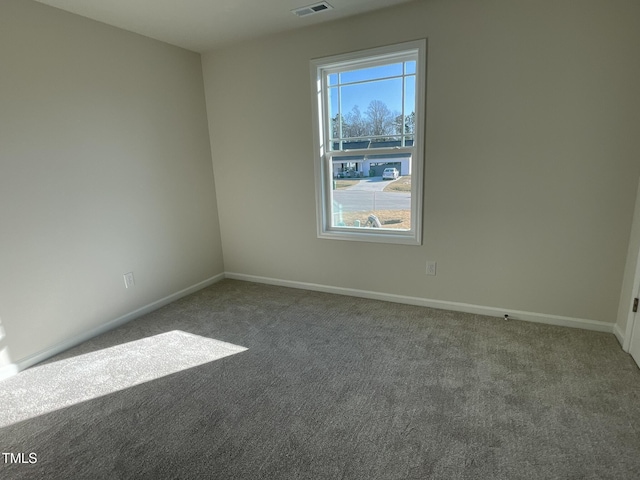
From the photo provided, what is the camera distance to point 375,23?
2766 millimetres

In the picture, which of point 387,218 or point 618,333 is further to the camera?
point 387,218

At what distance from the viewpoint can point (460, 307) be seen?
2.97m

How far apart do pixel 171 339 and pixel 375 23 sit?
3.02m

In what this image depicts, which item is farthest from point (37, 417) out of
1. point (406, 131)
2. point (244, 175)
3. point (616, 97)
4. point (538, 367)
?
point (616, 97)

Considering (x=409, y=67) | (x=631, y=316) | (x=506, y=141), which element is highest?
(x=409, y=67)

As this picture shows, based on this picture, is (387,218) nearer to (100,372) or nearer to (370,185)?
(370,185)

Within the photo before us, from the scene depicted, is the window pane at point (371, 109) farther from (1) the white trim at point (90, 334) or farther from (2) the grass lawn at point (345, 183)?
(1) the white trim at point (90, 334)

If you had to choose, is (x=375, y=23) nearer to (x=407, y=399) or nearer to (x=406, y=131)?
(x=406, y=131)

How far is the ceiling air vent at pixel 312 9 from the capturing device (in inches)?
101

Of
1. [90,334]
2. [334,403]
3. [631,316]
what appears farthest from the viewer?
[90,334]

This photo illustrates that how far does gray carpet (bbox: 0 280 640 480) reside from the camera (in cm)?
153

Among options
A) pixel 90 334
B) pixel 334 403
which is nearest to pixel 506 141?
pixel 334 403

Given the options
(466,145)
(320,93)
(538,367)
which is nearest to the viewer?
(538,367)

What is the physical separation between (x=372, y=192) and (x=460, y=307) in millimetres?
1288
